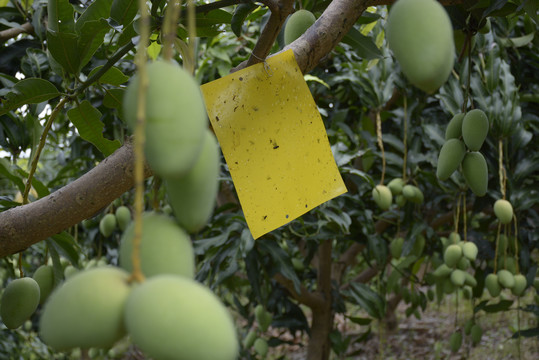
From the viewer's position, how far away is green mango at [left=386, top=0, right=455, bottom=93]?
358 mm

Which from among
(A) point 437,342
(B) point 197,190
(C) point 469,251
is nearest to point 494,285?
(C) point 469,251

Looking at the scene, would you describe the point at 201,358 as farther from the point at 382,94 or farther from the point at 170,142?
the point at 382,94

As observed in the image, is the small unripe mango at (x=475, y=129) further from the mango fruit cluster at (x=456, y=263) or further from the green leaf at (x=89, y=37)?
the mango fruit cluster at (x=456, y=263)

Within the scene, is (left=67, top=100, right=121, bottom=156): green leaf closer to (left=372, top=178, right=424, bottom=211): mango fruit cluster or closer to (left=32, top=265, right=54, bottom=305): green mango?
(left=32, top=265, right=54, bottom=305): green mango

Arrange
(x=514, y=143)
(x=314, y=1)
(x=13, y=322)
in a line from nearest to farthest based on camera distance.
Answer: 1. (x=13, y=322)
2. (x=314, y=1)
3. (x=514, y=143)

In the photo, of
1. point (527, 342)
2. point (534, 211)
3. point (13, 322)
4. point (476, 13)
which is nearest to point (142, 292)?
point (13, 322)

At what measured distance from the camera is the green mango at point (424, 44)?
36 centimetres

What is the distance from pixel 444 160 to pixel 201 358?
445 millimetres

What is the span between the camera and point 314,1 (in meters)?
0.71

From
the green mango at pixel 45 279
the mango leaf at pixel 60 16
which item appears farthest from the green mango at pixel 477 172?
the green mango at pixel 45 279

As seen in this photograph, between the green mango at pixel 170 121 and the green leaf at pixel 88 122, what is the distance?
1.49 ft

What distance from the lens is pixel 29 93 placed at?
2.22 feet

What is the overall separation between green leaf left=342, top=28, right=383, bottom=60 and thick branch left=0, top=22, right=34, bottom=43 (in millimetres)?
737

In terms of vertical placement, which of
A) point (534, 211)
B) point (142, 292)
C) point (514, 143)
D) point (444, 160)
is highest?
point (142, 292)
